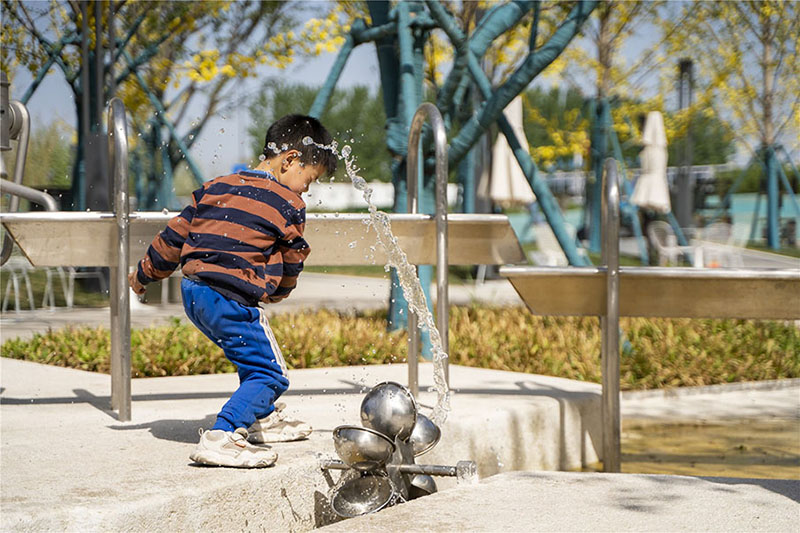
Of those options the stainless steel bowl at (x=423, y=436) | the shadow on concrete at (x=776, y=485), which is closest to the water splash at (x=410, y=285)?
the stainless steel bowl at (x=423, y=436)

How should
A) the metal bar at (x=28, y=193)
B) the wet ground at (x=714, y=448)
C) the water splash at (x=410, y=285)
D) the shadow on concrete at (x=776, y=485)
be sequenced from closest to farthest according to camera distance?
the shadow on concrete at (x=776, y=485)
the water splash at (x=410, y=285)
the metal bar at (x=28, y=193)
the wet ground at (x=714, y=448)

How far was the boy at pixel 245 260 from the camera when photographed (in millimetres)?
3309

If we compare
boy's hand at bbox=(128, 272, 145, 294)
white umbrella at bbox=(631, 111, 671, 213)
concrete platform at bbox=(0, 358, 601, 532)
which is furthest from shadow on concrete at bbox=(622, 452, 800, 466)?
white umbrella at bbox=(631, 111, 671, 213)

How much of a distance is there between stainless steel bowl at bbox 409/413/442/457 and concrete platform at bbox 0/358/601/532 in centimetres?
31

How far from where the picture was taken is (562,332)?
762 centimetres

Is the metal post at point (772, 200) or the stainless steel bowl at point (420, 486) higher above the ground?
the metal post at point (772, 200)

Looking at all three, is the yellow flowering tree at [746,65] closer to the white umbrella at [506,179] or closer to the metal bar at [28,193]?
the white umbrella at [506,179]

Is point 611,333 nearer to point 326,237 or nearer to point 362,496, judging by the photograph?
point 326,237

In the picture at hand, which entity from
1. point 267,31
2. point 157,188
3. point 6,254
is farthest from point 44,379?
point 267,31

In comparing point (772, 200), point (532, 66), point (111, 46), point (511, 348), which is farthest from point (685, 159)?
point (511, 348)

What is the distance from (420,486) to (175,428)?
3.59 feet

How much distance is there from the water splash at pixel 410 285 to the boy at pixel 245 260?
8.7 inches

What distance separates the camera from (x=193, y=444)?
3643 mm

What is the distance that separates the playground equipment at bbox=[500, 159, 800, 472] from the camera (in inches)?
166
